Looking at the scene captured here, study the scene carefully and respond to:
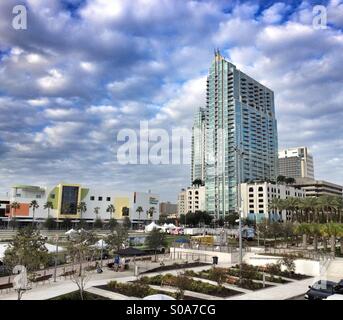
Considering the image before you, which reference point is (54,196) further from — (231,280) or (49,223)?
(231,280)

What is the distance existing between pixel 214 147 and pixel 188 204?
32.3 m

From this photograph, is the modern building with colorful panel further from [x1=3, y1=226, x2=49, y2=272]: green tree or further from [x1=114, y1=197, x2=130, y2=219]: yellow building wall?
[x1=3, y1=226, x2=49, y2=272]: green tree

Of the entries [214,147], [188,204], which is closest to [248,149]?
[214,147]

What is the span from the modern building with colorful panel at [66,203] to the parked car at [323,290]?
4529 inches

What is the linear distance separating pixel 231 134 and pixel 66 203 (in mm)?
81582

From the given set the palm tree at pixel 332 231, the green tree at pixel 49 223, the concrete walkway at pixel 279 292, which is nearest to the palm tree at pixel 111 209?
the green tree at pixel 49 223

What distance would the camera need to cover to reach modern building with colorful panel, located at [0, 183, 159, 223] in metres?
128

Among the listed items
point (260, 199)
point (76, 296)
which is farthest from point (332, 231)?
point (260, 199)

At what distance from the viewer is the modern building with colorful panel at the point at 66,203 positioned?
419 ft

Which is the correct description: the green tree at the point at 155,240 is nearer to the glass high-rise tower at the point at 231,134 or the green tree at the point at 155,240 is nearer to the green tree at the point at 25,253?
the green tree at the point at 25,253

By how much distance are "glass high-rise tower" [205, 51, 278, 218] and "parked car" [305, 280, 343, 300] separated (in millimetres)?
143114

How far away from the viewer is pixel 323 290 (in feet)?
66.4

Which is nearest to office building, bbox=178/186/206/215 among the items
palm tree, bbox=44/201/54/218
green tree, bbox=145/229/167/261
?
palm tree, bbox=44/201/54/218
